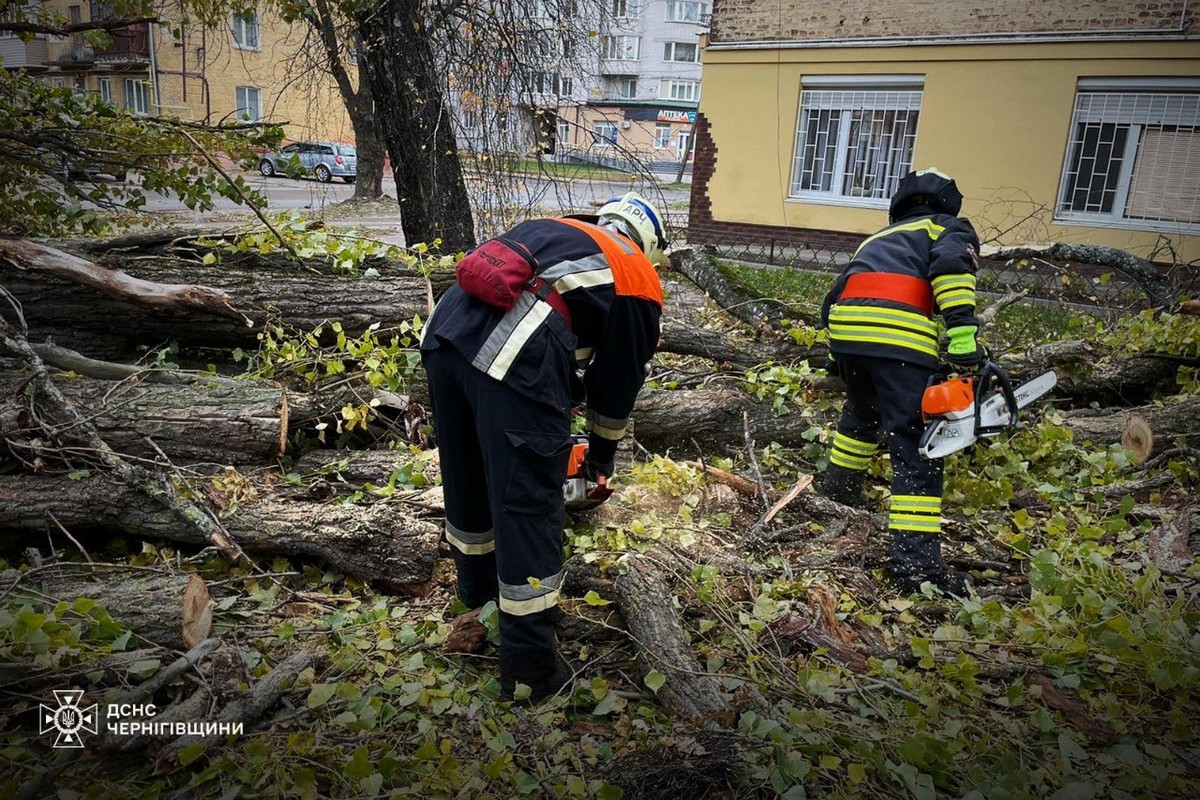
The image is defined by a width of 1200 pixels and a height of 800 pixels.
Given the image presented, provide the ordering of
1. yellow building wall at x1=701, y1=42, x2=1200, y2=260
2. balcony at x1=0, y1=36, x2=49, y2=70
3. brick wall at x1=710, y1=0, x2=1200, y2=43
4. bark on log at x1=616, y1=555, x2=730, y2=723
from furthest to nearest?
yellow building wall at x1=701, y1=42, x2=1200, y2=260, brick wall at x1=710, y1=0, x2=1200, y2=43, balcony at x1=0, y1=36, x2=49, y2=70, bark on log at x1=616, y1=555, x2=730, y2=723

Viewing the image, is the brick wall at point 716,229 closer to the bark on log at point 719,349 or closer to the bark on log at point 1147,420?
the bark on log at point 719,349

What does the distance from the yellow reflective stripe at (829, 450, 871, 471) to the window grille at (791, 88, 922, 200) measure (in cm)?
919

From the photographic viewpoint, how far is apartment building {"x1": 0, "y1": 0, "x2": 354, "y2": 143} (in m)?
5.41

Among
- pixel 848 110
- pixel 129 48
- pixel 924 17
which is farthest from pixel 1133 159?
pixel 129 48

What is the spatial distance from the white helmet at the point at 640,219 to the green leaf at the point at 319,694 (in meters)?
1.78

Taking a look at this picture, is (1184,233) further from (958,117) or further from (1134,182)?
(958,117)

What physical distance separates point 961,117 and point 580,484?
10.7m

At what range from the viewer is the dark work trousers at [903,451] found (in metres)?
3.48

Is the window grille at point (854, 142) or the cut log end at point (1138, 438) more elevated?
the window grille at point (854, 142)

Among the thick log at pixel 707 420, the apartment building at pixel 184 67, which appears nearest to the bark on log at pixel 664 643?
the thick log at pixel 707 420

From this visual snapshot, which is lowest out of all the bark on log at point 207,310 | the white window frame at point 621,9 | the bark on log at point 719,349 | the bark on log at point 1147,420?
the bark on log at point 1147,420

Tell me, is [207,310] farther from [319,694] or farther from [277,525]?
[319,694]

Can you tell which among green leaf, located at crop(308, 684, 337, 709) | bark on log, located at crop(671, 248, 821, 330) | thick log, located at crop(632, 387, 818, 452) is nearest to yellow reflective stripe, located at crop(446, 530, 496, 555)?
green leaf, located at crop(308, 684, 337, 709)

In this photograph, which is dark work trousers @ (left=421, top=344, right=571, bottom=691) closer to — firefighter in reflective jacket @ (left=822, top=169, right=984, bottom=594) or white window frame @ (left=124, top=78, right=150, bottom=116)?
firefighter in reflective jacket @ (left=822, top=169, right=984, bottom=594)
